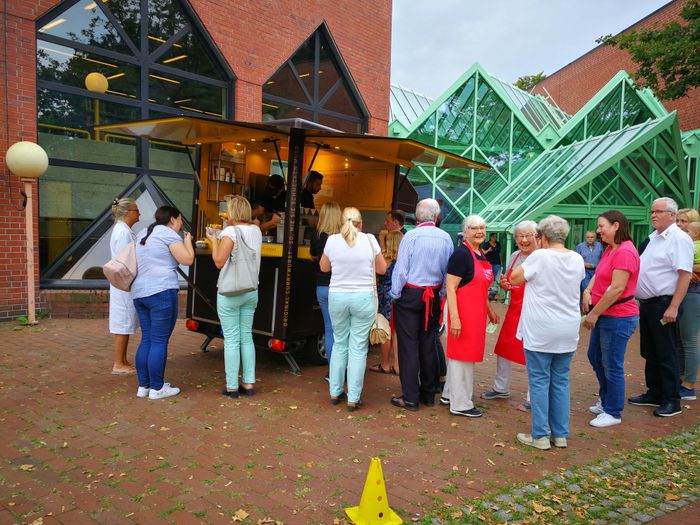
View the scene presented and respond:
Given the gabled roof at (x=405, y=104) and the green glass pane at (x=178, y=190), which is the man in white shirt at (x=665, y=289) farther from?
the gabled roof at (x=405, y=104)

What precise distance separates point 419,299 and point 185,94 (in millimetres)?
7543

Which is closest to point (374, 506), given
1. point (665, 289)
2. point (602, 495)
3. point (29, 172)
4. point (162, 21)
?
point (602, 495)

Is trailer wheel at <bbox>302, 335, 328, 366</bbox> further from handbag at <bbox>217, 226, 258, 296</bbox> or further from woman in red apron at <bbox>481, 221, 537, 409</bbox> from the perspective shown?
woman in red apron at <bbox>481, 221, 537, 409</bbox>

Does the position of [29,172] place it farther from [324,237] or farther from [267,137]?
[324,237]

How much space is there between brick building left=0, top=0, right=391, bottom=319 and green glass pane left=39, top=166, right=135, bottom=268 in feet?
0.06

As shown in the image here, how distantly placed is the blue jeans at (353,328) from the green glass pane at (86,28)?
719cm

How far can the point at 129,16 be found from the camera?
945 centimetres

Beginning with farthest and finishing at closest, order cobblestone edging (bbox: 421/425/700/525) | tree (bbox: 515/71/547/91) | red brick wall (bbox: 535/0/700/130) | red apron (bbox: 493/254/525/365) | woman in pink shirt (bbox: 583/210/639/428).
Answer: tree (bbox: 515/71/547/91) → red brick wall (bbox: 535/0/700/130) → red apron (bbox: 493/254/525/365) → woman in pink shirt (bbox: 583/210/639/428) → cobblestone edging (bbox: 421/425/700/525)

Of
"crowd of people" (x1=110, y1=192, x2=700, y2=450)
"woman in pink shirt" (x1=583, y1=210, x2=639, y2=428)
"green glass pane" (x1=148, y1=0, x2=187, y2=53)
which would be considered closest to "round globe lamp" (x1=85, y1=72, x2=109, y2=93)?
"green glass pane" (x1=148, y1=0, x2=187, y2=53)

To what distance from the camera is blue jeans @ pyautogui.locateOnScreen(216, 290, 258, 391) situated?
507 centimetres

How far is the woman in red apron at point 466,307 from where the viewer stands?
15.3ft

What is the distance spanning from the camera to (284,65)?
37.7ft

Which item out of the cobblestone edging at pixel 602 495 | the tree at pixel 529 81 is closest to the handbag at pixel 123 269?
the cobblestone edging at pixel 602 495

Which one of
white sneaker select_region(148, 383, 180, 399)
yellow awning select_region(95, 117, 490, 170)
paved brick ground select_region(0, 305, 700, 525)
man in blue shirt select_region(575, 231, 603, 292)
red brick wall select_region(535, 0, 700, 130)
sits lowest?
paved brick ground select_region(0, 305, 700, 525)
